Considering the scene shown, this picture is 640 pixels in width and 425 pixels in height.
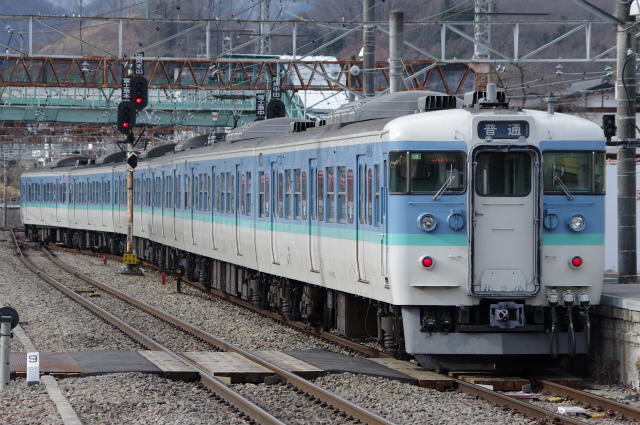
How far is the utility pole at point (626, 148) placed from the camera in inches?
A: 599

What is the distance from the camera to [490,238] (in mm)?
11508

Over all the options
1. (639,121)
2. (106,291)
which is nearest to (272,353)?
(106,291)

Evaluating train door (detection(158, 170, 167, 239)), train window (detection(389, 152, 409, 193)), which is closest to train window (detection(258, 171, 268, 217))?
train window (detection(389, 152, 409, 193))

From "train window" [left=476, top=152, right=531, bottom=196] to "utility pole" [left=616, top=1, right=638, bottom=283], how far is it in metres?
4.15

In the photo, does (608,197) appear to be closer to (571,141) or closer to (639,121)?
(571,141)

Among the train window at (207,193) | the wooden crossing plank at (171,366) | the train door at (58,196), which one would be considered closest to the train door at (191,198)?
the train window at (207,193)

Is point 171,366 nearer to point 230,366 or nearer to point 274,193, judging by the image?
point 230,366

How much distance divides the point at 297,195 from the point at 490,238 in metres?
4.72

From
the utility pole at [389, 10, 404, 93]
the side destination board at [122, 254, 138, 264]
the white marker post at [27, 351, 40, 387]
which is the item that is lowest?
the white marker post at [27, 351, 40, 387]

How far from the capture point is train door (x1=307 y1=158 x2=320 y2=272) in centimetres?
1476

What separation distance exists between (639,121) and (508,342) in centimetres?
4721

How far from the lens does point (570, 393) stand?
34.6ft

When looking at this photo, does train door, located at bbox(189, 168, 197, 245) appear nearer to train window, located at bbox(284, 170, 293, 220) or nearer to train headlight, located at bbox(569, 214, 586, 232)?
train window, located at bbox(284, 170, 293, 220)

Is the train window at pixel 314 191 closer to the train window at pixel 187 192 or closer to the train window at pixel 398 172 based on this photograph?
the train window at pixel 398 172
